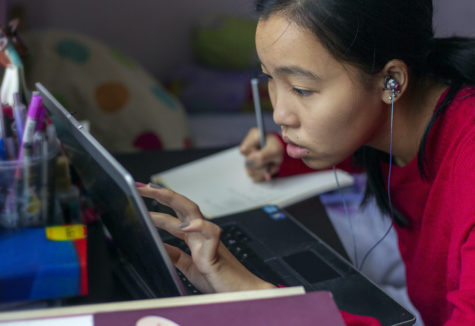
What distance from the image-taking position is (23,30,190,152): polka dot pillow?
1582 mm

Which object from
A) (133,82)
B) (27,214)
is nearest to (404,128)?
(27,214)

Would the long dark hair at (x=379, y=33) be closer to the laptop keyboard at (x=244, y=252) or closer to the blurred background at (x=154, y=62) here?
the laptop keyboard at (x=244, y=252)

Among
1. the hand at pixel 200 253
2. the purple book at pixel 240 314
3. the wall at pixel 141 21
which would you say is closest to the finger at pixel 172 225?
the hand at pixel 200 253

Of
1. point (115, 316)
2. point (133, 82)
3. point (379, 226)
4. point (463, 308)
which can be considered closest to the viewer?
point (115, 316)

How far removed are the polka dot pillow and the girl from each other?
0.92 metres

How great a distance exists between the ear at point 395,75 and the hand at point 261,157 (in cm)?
34

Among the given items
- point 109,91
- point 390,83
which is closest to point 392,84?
point 390,83

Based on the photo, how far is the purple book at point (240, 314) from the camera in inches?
16.1

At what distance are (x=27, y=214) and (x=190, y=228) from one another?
0.24 meters

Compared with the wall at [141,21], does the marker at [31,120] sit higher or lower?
higher

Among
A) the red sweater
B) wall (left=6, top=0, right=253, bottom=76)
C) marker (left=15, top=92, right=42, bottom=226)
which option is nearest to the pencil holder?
marker (left=15, top=92, right=42, bottom=226)

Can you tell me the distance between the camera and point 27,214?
2.20ft

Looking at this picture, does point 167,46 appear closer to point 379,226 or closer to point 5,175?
point 379,226

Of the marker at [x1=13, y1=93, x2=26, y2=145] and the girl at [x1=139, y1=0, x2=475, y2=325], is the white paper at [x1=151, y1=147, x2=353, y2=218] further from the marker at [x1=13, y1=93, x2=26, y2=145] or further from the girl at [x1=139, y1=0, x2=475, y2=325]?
the marker at [x1=13, y1=93, x2=26, y2=145]
